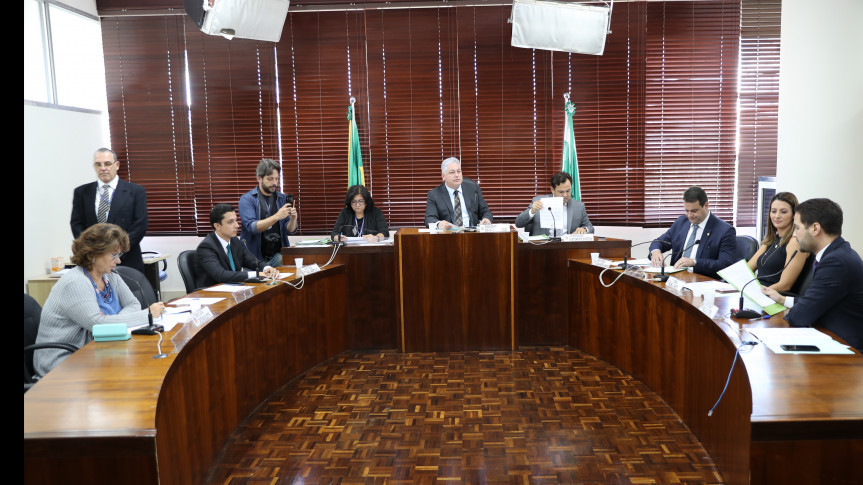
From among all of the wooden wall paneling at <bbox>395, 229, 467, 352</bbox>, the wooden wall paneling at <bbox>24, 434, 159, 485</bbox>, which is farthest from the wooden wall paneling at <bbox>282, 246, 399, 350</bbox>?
the wooden wall paneling at <bbox>24, 434, 159, 485</bbox>

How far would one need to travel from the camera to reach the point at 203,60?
6.61 metres

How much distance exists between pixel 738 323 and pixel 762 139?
426cm

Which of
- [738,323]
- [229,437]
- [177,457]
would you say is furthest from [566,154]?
[177,457]

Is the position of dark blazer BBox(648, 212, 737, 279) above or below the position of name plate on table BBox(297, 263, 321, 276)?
above

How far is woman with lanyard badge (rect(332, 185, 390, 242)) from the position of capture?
17.6ft

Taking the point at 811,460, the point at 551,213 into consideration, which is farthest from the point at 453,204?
the point at 811,460

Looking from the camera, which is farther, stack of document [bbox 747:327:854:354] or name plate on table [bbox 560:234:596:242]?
name plate on table [bbox 560:234:596:242]

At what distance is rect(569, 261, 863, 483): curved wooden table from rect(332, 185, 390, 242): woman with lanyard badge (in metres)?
1.74

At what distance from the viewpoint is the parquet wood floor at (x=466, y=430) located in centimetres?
299

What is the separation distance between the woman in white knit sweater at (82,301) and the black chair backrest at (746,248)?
12.8 ft

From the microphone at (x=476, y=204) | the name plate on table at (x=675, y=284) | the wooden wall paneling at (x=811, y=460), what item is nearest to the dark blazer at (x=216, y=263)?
the microphone at (x=476, y=204)

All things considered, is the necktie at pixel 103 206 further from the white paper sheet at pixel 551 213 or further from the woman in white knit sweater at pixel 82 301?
the white paper sheet at pixel 551 213

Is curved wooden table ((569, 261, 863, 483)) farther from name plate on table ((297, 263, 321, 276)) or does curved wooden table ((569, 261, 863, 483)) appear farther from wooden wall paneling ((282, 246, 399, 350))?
name plate on table ((297, 263, 321, 276))
